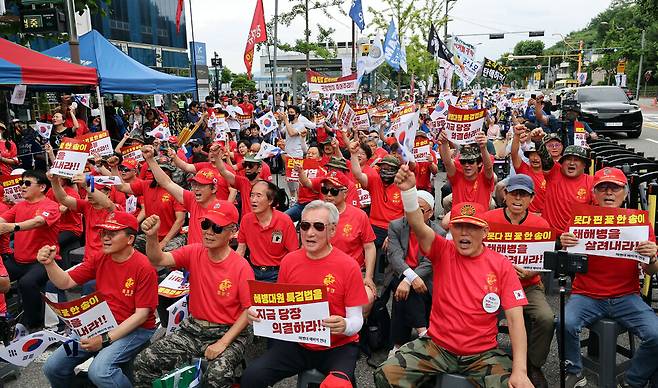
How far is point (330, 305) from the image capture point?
12.0ft

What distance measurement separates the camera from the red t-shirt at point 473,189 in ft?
19.7

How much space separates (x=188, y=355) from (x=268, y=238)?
155 cm

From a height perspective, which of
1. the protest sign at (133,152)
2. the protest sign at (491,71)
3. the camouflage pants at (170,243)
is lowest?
the camouflage pants at (170,243)

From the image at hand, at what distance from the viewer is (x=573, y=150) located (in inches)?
228

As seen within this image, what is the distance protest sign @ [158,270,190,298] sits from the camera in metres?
4.76

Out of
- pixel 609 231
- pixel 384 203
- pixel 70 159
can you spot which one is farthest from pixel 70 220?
pixel 609 231

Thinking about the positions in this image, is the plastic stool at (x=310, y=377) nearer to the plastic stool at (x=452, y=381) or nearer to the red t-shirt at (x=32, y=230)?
the plastic stool at (x=452, y=381)

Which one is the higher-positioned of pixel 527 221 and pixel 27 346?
pixel 527 221

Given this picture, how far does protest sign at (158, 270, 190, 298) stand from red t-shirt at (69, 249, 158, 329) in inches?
27.3

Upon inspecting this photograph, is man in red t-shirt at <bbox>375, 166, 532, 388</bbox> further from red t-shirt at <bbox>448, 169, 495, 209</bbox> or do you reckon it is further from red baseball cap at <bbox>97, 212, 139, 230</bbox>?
red t-shirt at <bbox>448, 169, 495, 209</bbox>

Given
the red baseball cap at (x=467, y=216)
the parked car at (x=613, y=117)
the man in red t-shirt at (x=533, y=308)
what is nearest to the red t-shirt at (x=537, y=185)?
the man in red t-shirt at (x=533, y=308)

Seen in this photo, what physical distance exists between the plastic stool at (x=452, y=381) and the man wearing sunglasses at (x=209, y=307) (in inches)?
57.5

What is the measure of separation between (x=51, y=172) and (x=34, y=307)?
1495 millimetres

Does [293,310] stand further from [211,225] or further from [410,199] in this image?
[410,199]
